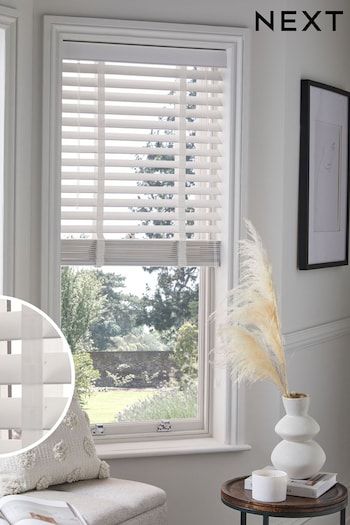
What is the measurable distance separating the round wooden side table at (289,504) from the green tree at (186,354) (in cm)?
68

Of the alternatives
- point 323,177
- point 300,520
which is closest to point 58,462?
point 300,520

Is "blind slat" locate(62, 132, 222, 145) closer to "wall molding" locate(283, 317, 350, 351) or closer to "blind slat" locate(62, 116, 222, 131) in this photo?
"blind slat" locate(62, 116, 222, 131)

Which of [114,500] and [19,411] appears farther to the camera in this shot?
[114,500]

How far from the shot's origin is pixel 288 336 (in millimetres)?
3371

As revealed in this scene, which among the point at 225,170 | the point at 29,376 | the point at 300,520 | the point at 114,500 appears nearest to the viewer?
the point at 29,376

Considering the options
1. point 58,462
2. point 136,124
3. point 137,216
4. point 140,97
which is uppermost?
point 140,97

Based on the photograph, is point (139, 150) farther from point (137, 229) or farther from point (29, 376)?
point (29, 376)

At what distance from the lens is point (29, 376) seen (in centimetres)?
100

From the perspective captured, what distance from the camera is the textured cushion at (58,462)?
2574 mm

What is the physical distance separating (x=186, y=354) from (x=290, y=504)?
3.04ft

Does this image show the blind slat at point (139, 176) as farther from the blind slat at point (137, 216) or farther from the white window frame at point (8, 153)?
the white window frame at point (8, 153)

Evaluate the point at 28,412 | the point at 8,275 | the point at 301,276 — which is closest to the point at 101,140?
the point at 8,275

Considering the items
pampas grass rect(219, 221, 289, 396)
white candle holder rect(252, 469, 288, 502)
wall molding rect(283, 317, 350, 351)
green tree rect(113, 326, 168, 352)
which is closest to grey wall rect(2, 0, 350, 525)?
wall molding rect(283, 317, 350, 351)

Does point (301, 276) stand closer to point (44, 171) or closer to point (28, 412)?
point (44, 171)
